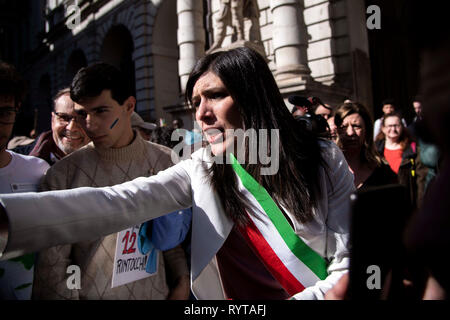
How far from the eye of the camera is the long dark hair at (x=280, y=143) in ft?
4.55

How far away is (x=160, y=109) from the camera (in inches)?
524

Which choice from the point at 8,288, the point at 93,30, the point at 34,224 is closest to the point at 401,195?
the point at 34,224

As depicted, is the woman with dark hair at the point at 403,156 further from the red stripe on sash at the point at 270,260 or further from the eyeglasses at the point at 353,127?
the red stripe on sash at the point at 270,260

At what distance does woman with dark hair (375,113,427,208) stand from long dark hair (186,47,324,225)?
2.91 metres

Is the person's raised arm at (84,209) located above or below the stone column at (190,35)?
below

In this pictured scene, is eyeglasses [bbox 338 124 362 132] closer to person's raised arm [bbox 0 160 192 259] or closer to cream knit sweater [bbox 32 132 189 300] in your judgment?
cream knit sweater [bbox 32 132 189 300]

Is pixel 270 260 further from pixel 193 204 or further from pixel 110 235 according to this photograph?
pixel 110 235

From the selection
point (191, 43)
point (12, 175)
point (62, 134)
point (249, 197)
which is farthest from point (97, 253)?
point (191, 43)

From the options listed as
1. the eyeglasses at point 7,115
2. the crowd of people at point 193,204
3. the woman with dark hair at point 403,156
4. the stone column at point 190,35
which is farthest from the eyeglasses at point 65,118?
the stone column at point 190,35

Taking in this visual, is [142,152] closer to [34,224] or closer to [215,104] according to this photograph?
[215,104]

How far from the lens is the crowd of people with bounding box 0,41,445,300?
3.97 ft

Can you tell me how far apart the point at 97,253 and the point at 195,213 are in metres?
0.69

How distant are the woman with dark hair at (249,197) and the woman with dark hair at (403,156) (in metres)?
2.91
